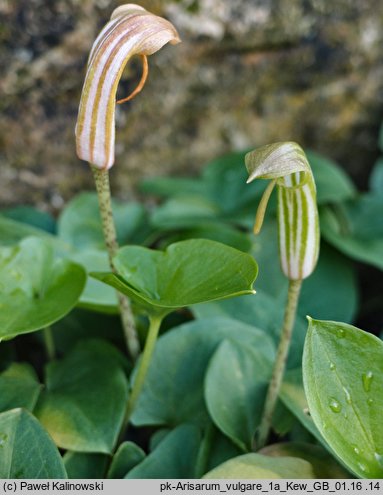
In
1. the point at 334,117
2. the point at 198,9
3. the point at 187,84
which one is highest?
the point at 198,9

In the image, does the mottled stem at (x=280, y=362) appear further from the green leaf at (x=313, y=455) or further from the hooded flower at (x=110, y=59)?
the hooded flower at (x=110, y=59)

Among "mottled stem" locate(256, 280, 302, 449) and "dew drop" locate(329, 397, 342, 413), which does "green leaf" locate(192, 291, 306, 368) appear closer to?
"mottled stem" locate(256, 280, 302, 449)

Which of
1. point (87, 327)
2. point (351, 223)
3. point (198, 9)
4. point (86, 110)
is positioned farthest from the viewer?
point (351, 223)

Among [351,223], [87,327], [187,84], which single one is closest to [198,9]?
[187,84]

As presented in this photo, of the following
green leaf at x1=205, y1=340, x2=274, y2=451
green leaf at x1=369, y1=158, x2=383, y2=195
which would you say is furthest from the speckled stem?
green leaf at x1=369, y1=158, x2=383, y2=195

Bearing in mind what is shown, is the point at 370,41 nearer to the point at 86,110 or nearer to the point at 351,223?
the point at 351,223

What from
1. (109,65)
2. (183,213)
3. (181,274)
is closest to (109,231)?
(181,274)
